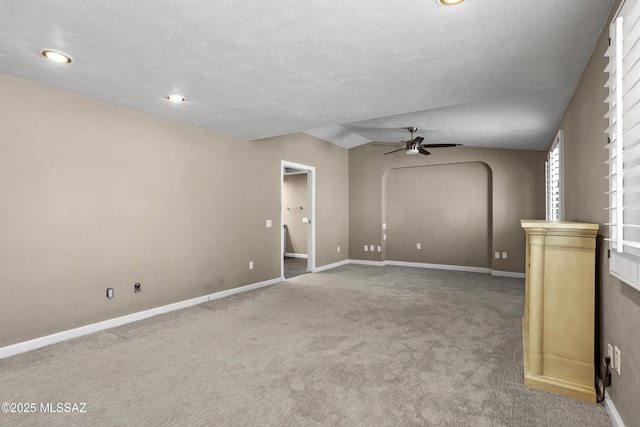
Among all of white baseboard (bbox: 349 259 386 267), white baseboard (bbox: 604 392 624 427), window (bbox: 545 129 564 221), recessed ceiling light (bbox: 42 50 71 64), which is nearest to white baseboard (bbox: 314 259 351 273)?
white baseboard (bbox: 349 259 386 267)

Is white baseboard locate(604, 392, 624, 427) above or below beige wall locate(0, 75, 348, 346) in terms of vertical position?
below

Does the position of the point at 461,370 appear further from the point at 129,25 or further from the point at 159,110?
the point at 159,110

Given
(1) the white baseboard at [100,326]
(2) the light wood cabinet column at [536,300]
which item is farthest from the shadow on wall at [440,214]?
(2) the light wood cabinet column at [536,300]

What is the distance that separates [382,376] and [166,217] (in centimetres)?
310

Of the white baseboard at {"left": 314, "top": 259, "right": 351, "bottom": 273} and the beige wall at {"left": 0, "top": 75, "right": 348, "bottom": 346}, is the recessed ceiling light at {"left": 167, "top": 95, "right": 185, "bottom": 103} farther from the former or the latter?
the white baseboard at {"left": 314, "top": 259, "right": 351, "bottom": 273}

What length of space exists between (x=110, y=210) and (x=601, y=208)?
4.24 m

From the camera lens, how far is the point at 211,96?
3250 millimetres

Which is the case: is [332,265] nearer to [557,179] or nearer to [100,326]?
[557,179]

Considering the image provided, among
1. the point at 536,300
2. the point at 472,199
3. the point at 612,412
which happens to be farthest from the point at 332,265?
the point at 612,412

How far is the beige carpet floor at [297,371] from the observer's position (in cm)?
199

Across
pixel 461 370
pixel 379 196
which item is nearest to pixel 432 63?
pixel 461 370

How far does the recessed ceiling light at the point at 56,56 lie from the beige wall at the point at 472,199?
6.23 metres

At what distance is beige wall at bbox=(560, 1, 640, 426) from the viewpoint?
1.63 metres

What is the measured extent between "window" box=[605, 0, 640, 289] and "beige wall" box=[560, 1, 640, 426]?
21 centimetres
